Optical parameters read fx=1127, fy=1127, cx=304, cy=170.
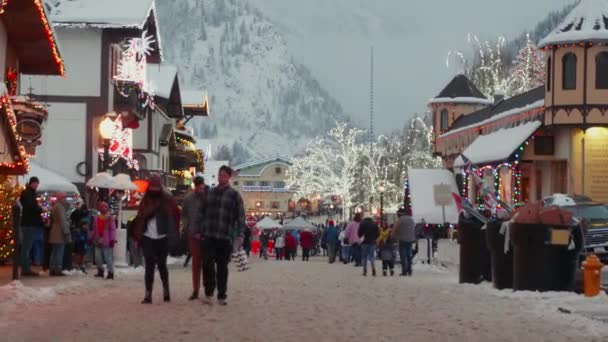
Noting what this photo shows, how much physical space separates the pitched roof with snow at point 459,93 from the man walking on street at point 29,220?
174 feet

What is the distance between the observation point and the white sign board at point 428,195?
54.5 metres

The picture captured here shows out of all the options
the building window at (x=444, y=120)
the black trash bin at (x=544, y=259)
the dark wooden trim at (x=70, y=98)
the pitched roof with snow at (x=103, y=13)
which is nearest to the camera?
the black trash bin at (x=544, y=259)

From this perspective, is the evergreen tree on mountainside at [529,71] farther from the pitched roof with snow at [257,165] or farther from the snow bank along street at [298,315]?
the pitched roof with snow at [257,165]

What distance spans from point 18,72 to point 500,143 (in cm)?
2890

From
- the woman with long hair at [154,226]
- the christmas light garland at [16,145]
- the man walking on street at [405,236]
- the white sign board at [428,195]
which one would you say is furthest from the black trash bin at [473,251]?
the white sign board at [428,195]

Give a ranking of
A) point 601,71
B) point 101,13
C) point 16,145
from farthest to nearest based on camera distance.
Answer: point 601,71 → point 101,13 → point 16,145

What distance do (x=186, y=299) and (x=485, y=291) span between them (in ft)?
19.2

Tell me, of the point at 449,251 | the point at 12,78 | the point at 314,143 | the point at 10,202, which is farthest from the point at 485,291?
the point at 314,143

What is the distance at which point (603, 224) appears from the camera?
88.9 ft

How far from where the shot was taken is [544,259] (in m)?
18.3

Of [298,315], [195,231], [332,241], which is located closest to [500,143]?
[332,241]

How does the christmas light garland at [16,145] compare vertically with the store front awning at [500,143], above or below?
below

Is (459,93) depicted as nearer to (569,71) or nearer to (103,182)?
(569,71)

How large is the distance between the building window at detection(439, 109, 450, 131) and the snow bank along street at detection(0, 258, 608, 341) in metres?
53.2
